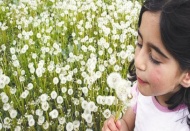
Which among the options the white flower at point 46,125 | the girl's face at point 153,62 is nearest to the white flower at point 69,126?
the white flower at point 46,125

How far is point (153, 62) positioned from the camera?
1.03 m

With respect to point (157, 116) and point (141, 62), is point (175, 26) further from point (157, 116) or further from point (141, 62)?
point (157, 116)

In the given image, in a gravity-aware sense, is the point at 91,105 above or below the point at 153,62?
below

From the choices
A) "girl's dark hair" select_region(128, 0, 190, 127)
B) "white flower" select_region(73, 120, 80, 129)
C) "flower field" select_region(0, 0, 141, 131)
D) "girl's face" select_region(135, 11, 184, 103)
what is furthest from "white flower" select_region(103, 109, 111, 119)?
"girl's dark hair" select_region(128, 0, 190, 127)

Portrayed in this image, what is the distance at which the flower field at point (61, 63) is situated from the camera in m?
1.87

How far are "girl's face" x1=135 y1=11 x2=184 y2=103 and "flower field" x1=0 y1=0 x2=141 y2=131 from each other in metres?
0.14

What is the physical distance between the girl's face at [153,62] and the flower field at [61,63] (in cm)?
14

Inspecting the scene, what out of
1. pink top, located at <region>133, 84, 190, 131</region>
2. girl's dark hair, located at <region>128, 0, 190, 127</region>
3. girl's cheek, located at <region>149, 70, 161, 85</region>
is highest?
girl's dark hair, located at <region>128, 0, 190, 127</region>

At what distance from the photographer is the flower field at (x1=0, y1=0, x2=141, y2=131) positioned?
6.14ft

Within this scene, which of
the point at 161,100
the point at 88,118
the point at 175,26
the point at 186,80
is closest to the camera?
the point at 175,26

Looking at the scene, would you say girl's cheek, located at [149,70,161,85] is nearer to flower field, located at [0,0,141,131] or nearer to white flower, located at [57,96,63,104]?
flower field, located at [0,0,141,131]

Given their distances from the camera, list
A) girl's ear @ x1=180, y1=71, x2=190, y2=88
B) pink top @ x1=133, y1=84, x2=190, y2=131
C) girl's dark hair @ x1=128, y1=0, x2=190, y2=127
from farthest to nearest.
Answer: pink top @ x1=133, y1=84, x2=190, y2=131, girl's ear @ x1=180, y1=71, x2=190, y2=88, girl's dark hair @ x1=128, y1=0, x2=190, y2=127

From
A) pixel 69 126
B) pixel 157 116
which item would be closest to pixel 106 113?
pixel 69 126

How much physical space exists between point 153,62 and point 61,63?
4.22 ft
